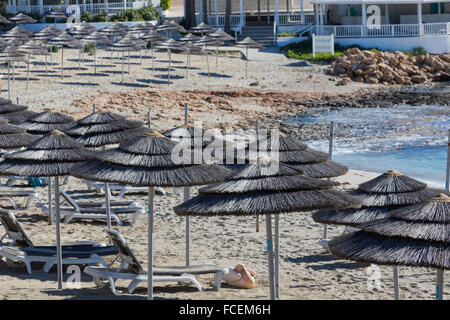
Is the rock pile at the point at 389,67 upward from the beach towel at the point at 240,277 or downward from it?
upward

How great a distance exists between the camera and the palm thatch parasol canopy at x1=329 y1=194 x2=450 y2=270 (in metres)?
6.68

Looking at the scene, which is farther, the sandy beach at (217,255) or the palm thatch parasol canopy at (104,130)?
the palm thatch parasol canopy at (104,130)

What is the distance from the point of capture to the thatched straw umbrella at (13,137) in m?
13.0

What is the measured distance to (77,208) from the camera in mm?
14156

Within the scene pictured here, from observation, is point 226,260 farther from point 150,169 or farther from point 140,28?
point 140,28

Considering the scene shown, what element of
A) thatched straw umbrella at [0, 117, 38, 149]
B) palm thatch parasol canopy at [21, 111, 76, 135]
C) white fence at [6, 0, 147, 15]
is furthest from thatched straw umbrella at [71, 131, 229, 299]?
white fence at [6, 0, 147, 15]

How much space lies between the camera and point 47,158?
33.1 ft

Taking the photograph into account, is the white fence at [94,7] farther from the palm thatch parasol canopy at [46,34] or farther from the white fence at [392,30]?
the white fence at [392,30]

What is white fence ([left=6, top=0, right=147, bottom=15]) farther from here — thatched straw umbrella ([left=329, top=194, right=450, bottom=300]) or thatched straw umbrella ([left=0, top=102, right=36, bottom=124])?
thatched straw umbrella ([left=329, top=194, right=450, bottom=300])

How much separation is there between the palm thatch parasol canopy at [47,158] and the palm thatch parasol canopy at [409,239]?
413 cm

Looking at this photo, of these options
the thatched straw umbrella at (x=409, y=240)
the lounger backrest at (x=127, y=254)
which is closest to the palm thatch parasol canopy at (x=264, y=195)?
the thatched straw umbrella at (x=409, y=240)
